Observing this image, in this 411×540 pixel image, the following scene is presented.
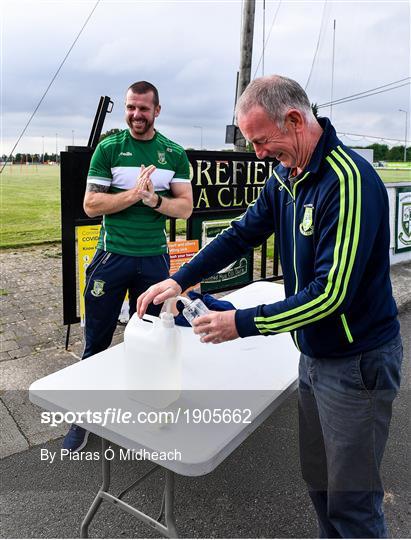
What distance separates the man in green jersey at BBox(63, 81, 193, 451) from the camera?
9.27 ft

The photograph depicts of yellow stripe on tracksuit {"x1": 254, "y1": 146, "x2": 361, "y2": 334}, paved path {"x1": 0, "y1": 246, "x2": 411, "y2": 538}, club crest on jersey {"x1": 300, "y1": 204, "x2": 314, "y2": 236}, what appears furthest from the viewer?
paved path {"x1": 0, "y1": 246, "x2": 411, "y2": 538}

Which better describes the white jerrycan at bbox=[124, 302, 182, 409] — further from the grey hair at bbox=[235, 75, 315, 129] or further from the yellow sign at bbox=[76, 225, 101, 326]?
the yellow sign at bbox=[76, 225, 101, 326]

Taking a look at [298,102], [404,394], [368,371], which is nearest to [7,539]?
[368,371]

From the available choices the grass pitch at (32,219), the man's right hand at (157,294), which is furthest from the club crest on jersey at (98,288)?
the grass pitch at (32,219)

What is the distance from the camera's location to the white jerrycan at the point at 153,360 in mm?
1659

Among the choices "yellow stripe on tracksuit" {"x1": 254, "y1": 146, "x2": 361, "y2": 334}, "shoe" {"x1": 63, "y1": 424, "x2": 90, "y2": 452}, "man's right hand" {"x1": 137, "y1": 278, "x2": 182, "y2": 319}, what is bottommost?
"shoe" {"x1": 63, "y1": 424, "x2": 90, "y2": 452}

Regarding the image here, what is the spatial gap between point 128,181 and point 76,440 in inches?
62.1

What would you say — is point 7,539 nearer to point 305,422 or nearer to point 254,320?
point 305,422

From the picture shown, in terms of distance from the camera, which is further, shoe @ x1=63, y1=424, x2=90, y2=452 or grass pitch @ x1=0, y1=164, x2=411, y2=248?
grass pitch @ x1=0, y1=164, x2=411, y2=248

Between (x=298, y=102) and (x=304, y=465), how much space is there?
1468 mm

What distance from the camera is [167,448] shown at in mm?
1549

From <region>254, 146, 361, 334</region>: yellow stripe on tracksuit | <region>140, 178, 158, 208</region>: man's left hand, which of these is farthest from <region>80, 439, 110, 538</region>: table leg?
<region>140, 178, 158, 208</region>: man's left hand

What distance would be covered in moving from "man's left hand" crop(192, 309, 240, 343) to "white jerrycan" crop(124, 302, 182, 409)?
12cm

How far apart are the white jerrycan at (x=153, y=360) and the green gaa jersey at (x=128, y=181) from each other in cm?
118
